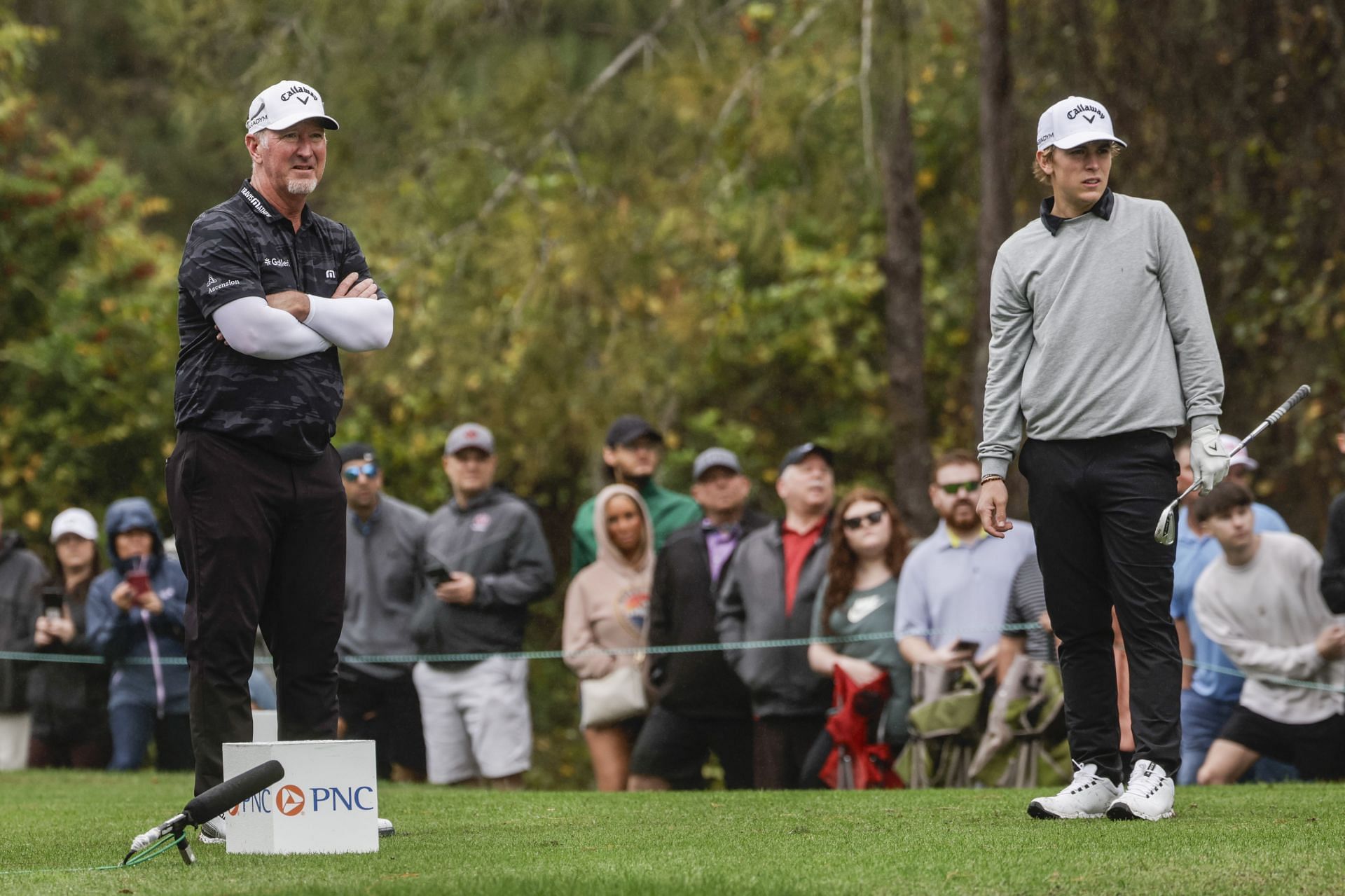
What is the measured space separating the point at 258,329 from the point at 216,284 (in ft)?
0.61

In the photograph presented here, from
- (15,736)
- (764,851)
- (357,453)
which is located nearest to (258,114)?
(764,851)

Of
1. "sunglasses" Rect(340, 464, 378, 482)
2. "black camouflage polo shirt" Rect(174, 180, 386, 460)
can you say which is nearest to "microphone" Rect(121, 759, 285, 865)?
"black camouflage polo shirt" Rect(174, 180, 386, 460)

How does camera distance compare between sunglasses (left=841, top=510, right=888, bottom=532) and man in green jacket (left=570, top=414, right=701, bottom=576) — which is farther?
man in green jacket (left=570, top=414, right=701, bottom=576)

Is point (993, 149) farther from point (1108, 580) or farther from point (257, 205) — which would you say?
point (257, 205)

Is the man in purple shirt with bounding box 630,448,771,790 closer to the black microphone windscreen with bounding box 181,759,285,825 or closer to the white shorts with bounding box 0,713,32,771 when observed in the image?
the white shorts with bounding box 0,713,32,771

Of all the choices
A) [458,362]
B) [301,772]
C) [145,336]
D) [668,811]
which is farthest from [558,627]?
[301,772]

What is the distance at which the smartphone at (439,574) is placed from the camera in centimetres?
1040

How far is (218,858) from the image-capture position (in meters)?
5.12

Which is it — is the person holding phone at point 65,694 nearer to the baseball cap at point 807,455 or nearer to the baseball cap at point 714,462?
the baseball cap at point 714,462

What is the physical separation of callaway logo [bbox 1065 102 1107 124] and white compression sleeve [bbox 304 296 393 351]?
2165mm

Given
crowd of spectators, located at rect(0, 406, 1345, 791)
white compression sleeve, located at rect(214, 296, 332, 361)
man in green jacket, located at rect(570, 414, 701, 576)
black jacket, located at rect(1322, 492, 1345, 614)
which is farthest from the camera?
man in green jacket, located at rect(570, 414, 701, 576)

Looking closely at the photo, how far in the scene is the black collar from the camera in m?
5.81

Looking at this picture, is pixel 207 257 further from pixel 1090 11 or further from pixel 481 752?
pixel 1090 11

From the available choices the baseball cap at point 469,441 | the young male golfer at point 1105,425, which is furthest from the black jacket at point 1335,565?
the baseball cap at point 469,441
